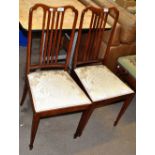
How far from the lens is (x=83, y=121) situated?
1.94 m

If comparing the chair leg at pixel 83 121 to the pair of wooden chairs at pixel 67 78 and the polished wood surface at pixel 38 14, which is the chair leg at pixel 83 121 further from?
the polished wood surface at pixel 38 14

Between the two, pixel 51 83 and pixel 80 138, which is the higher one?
pixel 51 83

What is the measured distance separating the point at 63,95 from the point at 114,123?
0.79 meters

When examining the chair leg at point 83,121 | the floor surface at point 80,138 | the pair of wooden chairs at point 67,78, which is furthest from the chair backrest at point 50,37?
the floor surface at point 80,138

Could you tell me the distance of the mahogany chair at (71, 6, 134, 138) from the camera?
6.14 ft

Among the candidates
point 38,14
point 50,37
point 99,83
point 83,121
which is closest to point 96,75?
point 99,83

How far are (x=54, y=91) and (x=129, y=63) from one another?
97 centimetres

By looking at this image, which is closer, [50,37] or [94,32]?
[50,37]

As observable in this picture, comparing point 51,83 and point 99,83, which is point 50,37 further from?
point 99,83

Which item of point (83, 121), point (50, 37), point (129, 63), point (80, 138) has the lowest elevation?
point (80, 138)
